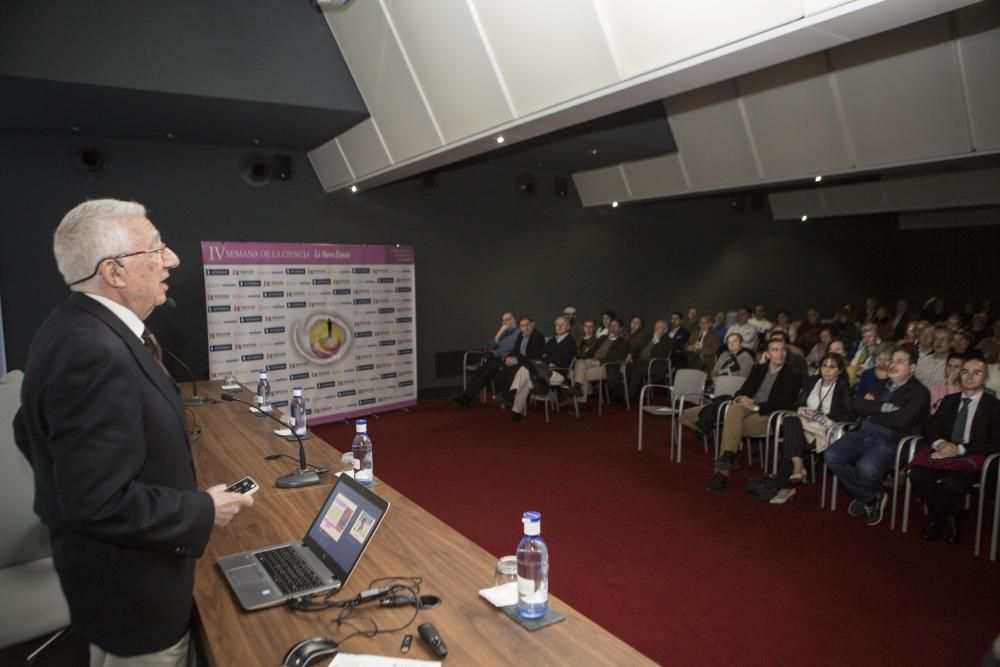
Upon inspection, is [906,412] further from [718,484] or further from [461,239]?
[461,239]

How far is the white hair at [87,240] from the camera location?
1.36m

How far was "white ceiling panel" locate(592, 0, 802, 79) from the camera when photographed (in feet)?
9.78

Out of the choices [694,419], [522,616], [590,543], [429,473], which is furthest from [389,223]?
[522,616]

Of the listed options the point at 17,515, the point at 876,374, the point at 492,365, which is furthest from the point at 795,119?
the point at 17,515

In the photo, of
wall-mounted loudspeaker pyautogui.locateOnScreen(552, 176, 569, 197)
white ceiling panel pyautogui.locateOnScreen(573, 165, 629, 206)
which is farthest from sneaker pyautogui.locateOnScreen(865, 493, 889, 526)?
wall-mounted loudspeaker pyautogui.locateOnScreen(552, 176, 569, 197)

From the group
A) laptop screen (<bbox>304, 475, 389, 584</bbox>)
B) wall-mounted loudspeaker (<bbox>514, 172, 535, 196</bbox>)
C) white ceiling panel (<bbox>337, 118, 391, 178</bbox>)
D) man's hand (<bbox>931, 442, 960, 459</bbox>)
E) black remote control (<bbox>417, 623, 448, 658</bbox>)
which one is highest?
white ceiling panel (<bbox>337, 118, 391, 178</bbox>)

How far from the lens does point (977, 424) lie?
3.86m

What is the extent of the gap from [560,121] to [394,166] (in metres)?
2.16

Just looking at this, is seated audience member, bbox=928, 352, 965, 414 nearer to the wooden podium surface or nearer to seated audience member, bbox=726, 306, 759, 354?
seated audience member, bbox=726, 306, 759, 354

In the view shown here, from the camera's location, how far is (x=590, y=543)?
397 centimetres

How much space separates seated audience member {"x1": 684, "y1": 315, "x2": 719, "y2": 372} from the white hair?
7.33 meters

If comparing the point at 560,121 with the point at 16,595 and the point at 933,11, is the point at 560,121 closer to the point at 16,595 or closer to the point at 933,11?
the point at 933,11

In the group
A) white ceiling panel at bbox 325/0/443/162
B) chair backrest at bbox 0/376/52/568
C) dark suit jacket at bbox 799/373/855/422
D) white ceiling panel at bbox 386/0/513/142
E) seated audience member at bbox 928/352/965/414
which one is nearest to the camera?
chair backrest at bbox 0/376/52/568

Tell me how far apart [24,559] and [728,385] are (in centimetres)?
508
